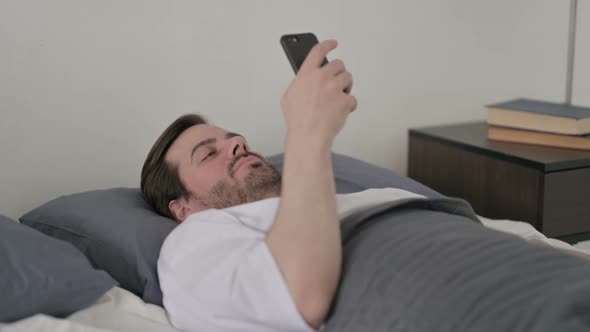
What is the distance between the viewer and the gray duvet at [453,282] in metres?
0.78

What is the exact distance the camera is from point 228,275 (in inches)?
37.1

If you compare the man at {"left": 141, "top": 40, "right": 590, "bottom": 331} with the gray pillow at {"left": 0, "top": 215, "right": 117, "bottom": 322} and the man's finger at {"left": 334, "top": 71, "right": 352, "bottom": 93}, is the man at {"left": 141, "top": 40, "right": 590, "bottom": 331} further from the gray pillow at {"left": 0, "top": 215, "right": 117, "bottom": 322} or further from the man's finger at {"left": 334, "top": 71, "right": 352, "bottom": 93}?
the gray pillow at {"left": 0, "top": 215, "right": 117, "bottom": 322}

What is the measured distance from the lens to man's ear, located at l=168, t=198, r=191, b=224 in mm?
1328

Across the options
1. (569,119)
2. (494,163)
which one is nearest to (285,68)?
(494,163)

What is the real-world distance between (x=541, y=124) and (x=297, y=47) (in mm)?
842

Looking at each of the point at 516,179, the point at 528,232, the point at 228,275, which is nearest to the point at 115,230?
the point at 228,275

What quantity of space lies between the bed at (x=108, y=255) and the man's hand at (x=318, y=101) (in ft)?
0.88

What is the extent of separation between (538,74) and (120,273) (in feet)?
5.10

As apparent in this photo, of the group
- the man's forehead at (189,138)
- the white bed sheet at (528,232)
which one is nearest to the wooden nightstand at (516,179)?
the white bed sheet at (528,232)

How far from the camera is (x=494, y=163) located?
5.61 feet

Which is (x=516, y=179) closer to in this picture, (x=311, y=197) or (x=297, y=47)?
(x=297, y=47)

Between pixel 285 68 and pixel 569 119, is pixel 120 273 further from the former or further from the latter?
pixel 569 119

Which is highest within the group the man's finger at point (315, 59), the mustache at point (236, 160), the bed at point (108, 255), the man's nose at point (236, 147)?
the man's finger at point (315, 59)

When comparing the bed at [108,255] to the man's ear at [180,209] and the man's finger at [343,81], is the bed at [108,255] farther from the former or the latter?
the man's finger at [343,81]
